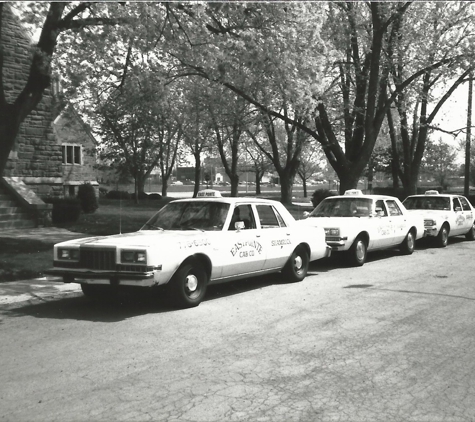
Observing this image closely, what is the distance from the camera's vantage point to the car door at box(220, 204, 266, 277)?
8961 millimetres

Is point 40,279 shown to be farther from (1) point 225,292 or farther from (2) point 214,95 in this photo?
(2) point 214,95

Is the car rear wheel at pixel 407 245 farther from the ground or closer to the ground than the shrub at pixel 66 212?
closer to the ground

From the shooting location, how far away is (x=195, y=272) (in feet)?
27.3

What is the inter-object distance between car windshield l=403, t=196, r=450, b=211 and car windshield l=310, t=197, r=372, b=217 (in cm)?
507

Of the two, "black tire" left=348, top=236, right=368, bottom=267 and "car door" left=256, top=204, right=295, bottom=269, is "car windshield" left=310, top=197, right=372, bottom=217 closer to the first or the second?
"black tire" left=348, top=236, right=368, bottom=267

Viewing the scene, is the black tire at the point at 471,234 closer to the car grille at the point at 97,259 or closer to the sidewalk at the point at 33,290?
the sidewalk at the point at 33,290

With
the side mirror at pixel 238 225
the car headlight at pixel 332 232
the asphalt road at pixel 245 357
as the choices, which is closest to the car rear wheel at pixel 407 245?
the car headlight at pixel 332 232

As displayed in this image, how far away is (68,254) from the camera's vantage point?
26.7 feet

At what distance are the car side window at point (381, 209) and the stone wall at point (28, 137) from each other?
45.1ft

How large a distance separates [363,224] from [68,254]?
7.27 meters

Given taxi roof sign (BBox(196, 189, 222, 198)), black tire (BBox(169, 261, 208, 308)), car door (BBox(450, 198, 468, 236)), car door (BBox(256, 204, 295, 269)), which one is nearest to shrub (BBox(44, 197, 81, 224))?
taxi roof sign (BBox(196, 189, 222, 198))

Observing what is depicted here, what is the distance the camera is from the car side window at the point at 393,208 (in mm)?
14677

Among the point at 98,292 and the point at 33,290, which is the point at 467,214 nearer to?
the point at 98,292

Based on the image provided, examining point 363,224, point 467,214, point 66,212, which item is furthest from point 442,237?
point 66,212
